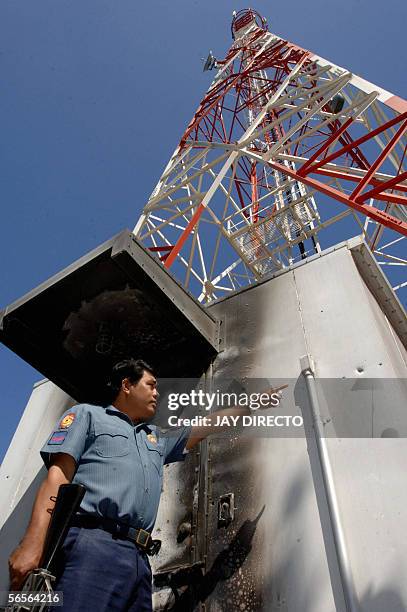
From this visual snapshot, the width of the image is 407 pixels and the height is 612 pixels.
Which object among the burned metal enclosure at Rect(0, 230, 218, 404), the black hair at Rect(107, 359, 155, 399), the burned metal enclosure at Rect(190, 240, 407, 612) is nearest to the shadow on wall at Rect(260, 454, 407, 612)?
the burned metal enclosure at Rect(190, 240, 407, 612)

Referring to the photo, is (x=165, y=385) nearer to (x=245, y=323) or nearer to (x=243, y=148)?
(x=245, y=323)

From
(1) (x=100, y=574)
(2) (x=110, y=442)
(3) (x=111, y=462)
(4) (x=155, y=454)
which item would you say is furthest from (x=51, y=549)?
(4) (x=155, y=454)

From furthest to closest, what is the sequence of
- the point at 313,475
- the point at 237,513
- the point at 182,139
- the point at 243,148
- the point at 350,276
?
the point at 182,139, the point at 243,148, the point at 350,276, the point at 237,513, the point at 313,475

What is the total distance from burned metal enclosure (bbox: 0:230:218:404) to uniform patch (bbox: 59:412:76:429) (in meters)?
1.71

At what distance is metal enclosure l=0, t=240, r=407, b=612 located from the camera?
2877mm

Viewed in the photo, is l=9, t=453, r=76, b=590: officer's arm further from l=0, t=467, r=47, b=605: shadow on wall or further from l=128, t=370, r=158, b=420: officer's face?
l=0, t=467, r=47, b=605: shadow on wall

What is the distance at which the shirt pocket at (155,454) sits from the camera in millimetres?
3303

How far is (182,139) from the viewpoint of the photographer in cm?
1120

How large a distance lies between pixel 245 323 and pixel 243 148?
479 cm

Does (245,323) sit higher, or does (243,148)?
(243,148)

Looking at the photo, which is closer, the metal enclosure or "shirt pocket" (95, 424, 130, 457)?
the metal enclosure

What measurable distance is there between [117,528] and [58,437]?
67 centimetres

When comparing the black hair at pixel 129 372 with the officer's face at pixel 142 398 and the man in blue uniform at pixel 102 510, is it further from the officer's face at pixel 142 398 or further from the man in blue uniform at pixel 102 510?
the man in blue uniform at pixel 102 510

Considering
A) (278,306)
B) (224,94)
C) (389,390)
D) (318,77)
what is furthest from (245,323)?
(224,94)
